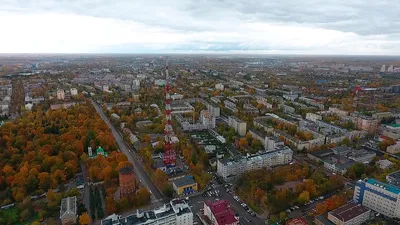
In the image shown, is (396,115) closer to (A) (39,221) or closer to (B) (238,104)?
(B) (238,104)

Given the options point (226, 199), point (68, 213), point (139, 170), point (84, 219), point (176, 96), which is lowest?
point (226, 199)

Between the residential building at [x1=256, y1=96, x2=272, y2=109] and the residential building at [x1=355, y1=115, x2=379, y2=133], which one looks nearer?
the residential building at [x1=355, y1=115, x2=379, y2=133]

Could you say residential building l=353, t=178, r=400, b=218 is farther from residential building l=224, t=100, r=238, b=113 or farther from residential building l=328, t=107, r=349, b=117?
residential building l=224, t=100, r=238, b=113

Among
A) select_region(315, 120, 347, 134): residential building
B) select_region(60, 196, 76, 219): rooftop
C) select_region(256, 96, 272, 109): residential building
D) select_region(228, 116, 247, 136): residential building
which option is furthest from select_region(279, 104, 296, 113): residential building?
select_region(60, 196, 76, 219): rooftop

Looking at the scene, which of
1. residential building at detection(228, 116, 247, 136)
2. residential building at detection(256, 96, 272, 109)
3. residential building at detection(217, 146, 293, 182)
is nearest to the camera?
residential building at detection(217, 146, 293, 182)

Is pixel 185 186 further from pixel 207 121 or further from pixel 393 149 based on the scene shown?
pixel 393 149

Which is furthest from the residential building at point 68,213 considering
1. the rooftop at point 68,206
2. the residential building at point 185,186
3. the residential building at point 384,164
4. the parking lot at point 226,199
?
the residential building at point 384,164

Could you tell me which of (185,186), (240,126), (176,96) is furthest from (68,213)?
(176,96)
